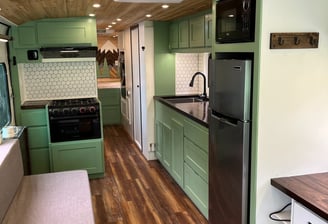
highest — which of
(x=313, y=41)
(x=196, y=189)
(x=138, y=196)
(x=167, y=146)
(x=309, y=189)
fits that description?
(x=313, y=41)

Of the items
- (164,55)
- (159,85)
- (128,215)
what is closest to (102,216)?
(128,215)

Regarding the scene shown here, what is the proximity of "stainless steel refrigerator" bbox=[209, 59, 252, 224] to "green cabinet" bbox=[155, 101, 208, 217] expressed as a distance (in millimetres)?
420

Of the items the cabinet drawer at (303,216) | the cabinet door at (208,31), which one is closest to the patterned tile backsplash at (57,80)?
the cabinet door at (208,31)

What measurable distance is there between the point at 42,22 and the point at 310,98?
364 centimetres

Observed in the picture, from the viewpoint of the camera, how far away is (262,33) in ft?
6.41

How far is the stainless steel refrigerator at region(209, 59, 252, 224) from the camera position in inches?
83.9

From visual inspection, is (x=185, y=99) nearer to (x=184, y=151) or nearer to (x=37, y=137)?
(x=184, y=151)

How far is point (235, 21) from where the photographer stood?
222 centimetres

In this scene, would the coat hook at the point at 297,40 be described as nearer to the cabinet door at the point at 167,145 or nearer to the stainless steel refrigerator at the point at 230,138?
the stainless steel refrigerator at the point at 230,138

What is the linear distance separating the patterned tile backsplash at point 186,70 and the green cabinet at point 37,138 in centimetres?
204

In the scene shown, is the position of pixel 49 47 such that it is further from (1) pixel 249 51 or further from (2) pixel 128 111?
(1) pixel 249 51

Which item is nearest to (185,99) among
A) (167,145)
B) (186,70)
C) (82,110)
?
(186,70)

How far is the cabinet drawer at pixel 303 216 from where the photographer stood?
5.61ft

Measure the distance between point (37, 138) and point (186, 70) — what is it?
2.39 metres
